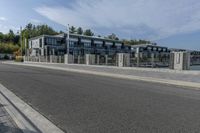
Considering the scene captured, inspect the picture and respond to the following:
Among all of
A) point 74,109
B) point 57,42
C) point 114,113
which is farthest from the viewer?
point 57,42

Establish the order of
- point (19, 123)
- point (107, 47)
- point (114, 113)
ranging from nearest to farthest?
point (19, 123), point (114, 113), point (107, 47)

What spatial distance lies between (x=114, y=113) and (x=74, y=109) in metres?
1.41

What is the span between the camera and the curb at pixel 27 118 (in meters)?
6.32

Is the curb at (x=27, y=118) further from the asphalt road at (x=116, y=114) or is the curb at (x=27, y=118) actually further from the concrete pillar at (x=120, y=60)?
the concrete pillar at (x=120, y=60)

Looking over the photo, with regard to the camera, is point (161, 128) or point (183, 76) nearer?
point (161, 128)

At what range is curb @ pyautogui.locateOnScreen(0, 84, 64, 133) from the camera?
20.7ft

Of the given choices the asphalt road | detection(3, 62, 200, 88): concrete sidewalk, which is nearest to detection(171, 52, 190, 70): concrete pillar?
detection(3, 62, 200, 88): concrete sidewalk

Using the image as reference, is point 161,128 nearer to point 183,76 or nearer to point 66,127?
point 66,127

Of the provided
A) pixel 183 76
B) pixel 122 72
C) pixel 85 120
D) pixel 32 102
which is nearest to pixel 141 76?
pixel 122 72

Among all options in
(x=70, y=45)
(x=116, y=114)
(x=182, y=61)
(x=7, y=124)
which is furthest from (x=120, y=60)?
(x=70, y=45)

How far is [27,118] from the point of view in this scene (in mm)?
7457

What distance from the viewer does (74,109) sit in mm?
8430

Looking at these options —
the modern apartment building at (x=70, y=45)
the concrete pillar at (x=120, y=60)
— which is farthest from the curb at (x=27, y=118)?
the modern apartment building at (x=70, y=45)

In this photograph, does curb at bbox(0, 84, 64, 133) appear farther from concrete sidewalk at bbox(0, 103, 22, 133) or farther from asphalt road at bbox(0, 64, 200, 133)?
asphalt road at bbox(0, 64, 200, 133)
